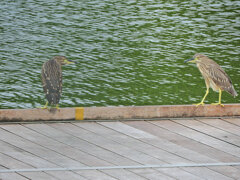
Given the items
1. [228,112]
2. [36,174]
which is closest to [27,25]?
[228,112]

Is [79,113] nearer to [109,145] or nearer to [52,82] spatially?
[52,82]

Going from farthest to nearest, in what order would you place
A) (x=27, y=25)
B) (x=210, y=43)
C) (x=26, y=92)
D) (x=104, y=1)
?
(x=104, y=1) → (x=27, y=25) → (x=210, y=43) → (x=26, y=92)

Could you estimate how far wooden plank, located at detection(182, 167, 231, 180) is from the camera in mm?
6297

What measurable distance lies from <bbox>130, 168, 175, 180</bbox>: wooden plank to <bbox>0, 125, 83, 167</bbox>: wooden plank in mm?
660

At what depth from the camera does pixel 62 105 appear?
11.0 m

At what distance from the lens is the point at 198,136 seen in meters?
7.54

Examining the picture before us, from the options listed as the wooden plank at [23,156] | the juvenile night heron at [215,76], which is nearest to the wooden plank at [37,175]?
the wooden plank at [23,156]

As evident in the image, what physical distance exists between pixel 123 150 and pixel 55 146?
80 cm

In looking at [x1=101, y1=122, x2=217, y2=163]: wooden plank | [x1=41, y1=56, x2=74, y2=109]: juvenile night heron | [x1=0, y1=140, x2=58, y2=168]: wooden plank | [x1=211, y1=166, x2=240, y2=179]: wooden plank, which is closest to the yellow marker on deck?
[x1=41, y1=56, x2=74, y2=109]: juvenile night heron

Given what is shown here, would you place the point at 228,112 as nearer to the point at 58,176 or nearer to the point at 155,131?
the point at 155,131

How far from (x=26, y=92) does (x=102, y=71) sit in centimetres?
208

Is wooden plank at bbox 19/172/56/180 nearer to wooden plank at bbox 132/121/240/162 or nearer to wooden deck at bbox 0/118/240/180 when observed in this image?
wooden deck at bbox 0/118/240/180

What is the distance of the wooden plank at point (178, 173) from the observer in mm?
6270

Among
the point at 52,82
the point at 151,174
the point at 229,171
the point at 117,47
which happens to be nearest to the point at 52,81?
the point at 52,82
